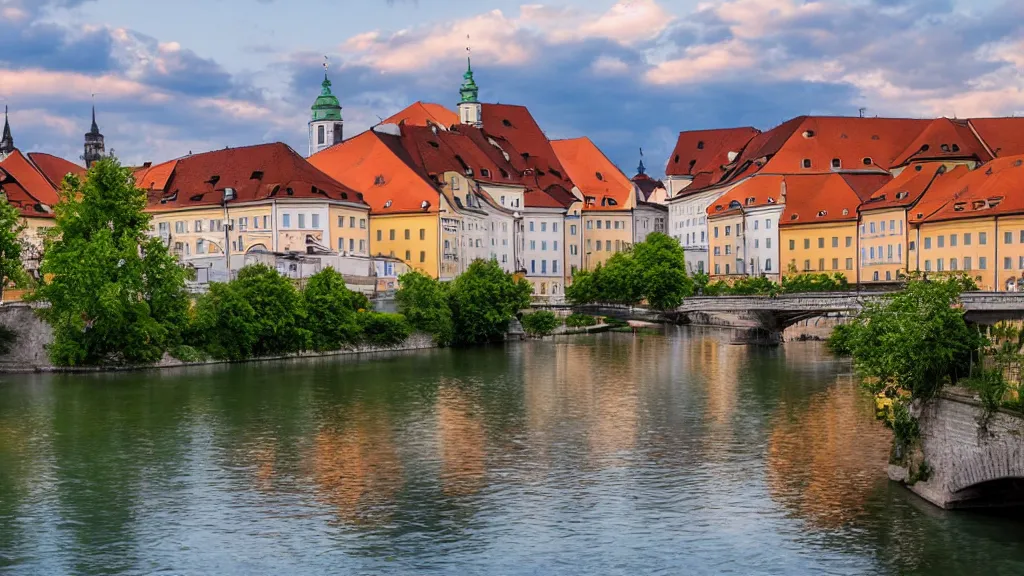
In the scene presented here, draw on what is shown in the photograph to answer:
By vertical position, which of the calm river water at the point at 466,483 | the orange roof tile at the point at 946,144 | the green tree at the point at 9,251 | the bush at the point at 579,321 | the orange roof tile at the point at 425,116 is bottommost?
the calm river water at the point at 466,483

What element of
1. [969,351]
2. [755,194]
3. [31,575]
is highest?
[755,194]

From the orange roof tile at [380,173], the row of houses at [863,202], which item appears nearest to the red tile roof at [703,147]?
the row of houses at [863,202]

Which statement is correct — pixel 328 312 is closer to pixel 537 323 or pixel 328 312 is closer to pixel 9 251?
pixel 9 251

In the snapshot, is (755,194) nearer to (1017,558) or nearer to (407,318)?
(407,318)

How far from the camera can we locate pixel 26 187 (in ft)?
401

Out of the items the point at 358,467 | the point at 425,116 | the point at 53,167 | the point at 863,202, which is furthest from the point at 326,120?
the point at 358,467

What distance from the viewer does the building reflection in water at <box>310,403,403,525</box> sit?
113 feet

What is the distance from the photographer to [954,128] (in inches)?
5497

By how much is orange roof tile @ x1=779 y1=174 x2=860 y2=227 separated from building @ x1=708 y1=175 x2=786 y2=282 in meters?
1.03

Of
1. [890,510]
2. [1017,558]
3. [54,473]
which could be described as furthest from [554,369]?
[1017,558]

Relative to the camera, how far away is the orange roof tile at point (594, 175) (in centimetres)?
17525

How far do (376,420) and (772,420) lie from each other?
15119 mm

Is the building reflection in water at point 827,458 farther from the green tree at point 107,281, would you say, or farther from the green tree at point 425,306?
the green tree at point 425,306

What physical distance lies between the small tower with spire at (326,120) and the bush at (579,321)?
51376 mm
